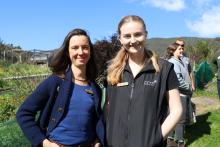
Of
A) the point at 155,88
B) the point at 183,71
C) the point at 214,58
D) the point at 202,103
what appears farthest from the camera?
the point at 202,103

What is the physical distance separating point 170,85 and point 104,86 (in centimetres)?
52

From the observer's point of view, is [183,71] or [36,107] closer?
[36,107]

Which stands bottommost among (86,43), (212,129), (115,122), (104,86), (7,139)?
(212,129)

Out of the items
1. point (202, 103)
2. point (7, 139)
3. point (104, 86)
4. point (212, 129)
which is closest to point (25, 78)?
point (202, 103)

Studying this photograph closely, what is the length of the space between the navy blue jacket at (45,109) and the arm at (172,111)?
0.47 m

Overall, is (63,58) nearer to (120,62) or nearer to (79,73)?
(79,73)

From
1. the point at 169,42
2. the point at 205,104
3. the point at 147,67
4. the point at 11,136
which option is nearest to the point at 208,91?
the point at 205,104

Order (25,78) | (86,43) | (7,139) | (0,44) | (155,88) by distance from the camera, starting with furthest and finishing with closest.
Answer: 1. (0,44)
2. (25,78)
3. (7,139)
4. (86,43)
5. (155,88)

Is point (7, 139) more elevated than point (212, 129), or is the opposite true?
point (7, 139)

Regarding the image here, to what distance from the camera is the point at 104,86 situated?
3.68 meters

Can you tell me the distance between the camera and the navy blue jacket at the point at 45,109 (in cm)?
350

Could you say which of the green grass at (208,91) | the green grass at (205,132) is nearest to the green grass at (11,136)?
the green grass at (205,132)

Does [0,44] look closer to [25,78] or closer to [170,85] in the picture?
[25,78]

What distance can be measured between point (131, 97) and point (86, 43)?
0.57 meters
